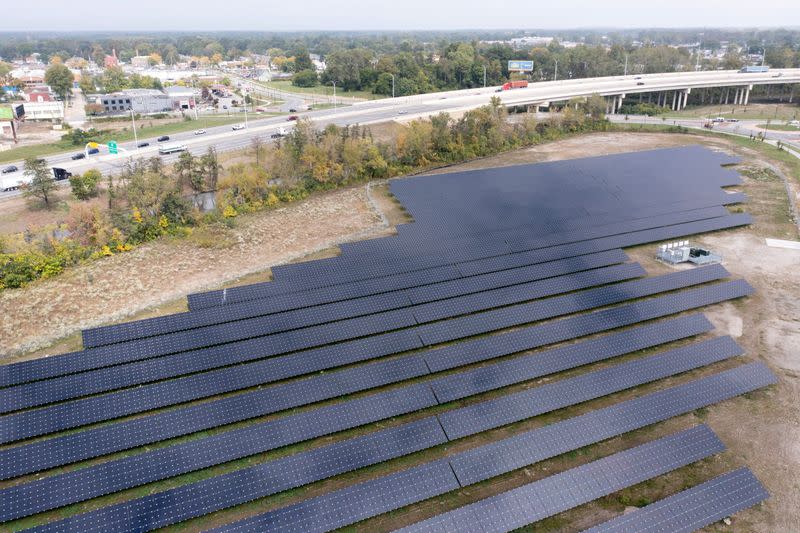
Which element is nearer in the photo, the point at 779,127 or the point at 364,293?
the point at 364,293

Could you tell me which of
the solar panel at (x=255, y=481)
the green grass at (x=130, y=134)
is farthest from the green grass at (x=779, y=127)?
the solar panel at (x=255, y=481)

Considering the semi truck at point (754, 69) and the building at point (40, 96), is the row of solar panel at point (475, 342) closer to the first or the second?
the building at point (40, 96)

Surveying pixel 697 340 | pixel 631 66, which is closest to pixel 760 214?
pixel 697 340

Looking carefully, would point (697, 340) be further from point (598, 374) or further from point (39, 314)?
point (39, 314)

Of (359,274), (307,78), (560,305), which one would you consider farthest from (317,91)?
(560,305)

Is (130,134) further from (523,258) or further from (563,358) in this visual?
(563,358)

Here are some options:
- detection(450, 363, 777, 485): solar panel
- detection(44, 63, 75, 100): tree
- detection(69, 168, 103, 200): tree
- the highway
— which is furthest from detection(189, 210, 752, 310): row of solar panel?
detection(44, 63, 75, 100): tree
